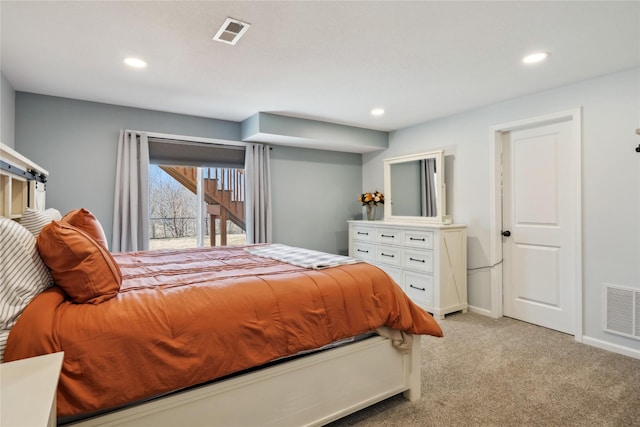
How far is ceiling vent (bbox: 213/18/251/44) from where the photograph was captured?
2.03 metres

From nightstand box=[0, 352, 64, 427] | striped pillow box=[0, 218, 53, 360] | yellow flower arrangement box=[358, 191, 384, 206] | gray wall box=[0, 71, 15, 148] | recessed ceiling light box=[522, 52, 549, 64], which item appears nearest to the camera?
nightstand box=[0, 352, 64, 427]

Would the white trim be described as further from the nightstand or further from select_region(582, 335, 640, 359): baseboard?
select_region(582, 335, 640, 359): baseboard

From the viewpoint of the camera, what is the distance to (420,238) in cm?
374

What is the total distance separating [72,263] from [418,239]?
10.6ft

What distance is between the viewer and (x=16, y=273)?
1.22 m

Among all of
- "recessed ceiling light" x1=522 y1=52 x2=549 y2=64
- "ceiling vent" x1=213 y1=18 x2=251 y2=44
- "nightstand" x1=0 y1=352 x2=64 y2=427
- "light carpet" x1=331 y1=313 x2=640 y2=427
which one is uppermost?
"ceiling vent" x1=213 y1=18 x2=251 y2=44

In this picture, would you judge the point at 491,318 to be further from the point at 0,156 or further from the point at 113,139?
the point at 113,139

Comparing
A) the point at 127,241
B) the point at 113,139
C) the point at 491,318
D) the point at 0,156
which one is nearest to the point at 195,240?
the point at 127,241

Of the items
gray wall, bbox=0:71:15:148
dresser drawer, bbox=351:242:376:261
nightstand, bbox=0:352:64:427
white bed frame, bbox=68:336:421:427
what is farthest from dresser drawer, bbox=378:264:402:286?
gray wall, bbox=0:71:15:148

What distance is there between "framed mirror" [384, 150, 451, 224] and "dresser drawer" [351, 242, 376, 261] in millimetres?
553

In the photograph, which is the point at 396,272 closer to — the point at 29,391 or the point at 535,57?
the point at 535,57

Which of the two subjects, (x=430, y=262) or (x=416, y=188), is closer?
(x=430, y=262)

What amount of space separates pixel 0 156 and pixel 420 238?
3527 mm

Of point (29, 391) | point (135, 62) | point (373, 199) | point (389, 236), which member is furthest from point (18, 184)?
point (373, 199)
